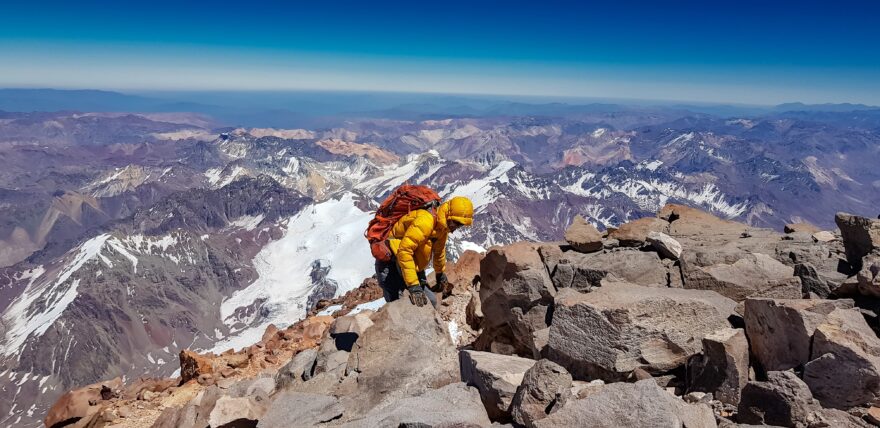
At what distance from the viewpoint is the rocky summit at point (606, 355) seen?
576 cm

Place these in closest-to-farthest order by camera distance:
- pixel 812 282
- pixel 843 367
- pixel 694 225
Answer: pixel 843 367, pixel 812 282, pixel 694 225

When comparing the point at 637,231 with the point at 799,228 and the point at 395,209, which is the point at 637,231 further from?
the point at 395,209

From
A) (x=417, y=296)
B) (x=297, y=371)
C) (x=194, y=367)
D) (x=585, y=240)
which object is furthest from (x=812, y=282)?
(x=194, y=367)

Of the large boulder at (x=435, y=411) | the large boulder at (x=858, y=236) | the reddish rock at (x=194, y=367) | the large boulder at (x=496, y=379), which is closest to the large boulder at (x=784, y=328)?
the large boulder at (x=858, y=236)

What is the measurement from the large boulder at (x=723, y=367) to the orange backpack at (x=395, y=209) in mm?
6091

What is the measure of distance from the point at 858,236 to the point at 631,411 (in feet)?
22.7

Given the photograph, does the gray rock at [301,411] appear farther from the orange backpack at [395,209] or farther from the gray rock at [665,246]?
the gray rock at [665,246]

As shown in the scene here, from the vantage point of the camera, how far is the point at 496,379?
7059mm

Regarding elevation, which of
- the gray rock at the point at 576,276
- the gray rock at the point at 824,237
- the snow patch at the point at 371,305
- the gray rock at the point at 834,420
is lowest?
the snow patch at the point at 371,305

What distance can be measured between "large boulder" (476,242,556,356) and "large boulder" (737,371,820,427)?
360cm

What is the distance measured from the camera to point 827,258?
10.1 meters

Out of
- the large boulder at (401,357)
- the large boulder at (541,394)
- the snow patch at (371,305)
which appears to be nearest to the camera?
the large boulder at (541,394)

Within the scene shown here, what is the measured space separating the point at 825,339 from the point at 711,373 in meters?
1.43

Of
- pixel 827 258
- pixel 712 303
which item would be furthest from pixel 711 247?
pixel 712 303
